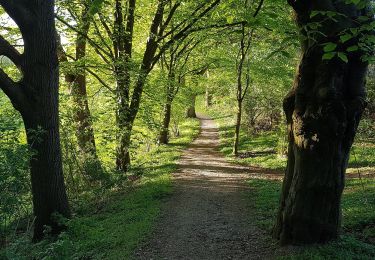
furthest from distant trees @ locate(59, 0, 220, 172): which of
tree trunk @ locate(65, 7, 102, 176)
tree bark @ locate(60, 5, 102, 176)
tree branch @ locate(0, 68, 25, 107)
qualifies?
tree branch @ locate(0, 68, 25, 107)

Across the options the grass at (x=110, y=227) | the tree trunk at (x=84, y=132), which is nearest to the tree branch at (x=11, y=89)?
the grass at (x=110, y=227)

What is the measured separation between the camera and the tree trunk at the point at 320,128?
5188 millimetres

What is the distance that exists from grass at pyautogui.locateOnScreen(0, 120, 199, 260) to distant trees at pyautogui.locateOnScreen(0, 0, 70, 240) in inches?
30.5

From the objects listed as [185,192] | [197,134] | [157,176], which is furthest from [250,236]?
[197,134]

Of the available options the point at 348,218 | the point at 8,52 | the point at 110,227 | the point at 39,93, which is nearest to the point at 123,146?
the point at 110,227

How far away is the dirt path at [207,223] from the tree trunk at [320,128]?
39.9 inches

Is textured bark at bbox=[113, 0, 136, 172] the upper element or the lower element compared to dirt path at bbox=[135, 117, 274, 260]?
upper

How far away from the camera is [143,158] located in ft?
60.5

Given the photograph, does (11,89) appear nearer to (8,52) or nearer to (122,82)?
(8,52)

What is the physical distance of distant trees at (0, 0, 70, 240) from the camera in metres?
6.99

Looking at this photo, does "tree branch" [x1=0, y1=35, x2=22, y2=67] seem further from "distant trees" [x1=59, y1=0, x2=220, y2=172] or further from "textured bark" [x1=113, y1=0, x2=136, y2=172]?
"textured bark" [x1=113, y1=0, x2=136, y2=172]

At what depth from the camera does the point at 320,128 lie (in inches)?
209

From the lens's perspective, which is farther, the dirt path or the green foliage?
the dirt path

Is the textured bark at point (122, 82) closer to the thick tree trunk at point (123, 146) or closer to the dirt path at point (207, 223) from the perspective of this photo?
the thick tree trunk at point (123, 146)
